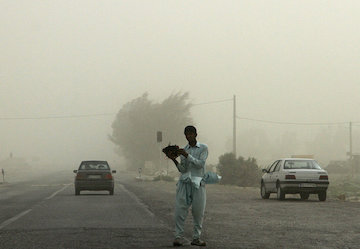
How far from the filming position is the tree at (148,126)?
95.3 metres

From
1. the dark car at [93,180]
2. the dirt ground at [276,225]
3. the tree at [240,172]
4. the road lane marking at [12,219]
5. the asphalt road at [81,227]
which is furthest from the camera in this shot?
the tree at [240,172]

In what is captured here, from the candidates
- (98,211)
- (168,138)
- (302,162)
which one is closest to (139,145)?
(168,138)

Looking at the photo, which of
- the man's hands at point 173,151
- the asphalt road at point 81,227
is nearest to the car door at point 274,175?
the asphalt road at point 81,227

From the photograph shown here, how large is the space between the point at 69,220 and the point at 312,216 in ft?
21.5

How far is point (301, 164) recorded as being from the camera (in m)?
26.1

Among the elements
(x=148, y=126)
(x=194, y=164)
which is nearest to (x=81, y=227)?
(x=194, y=164)

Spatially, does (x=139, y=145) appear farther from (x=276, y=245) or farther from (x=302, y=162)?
(x=276, y=245)

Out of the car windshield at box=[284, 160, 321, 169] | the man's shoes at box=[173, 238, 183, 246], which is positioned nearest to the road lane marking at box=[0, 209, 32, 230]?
the man's shoes at box=[173, 238, 183, 246]

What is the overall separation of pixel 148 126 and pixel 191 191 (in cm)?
8631

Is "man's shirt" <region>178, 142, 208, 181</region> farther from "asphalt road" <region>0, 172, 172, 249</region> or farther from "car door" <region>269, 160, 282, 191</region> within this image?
"car door" <region>269, 160, 282, 191</region>

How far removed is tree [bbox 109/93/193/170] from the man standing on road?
82.6 metres

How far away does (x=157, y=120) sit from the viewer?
320 feet

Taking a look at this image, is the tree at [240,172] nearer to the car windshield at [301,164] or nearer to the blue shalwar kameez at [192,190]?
the car windshield at [301,164]

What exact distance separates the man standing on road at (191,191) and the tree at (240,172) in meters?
39.3
